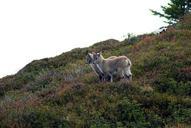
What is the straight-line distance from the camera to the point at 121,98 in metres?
19.7

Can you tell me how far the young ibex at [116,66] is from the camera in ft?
71.4

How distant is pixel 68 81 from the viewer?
2423cm

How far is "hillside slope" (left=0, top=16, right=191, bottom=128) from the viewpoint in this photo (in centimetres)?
1819

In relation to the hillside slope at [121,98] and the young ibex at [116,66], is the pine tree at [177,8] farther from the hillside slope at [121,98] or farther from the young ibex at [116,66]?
the young ibex at [116,66]

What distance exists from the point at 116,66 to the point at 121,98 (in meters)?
2.45

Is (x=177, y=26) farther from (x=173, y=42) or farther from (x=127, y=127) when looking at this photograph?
(x=127, y=127)

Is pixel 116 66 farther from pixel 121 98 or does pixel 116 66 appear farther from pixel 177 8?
pixel 177 8

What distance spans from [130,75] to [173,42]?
6.13 metres

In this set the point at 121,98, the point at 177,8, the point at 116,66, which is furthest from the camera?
the point at 177,8

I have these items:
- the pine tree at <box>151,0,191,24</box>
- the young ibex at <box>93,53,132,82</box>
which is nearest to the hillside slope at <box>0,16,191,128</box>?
the young ibex at <box>93,53,132,82</box>

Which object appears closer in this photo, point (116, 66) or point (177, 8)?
point (116, 66)

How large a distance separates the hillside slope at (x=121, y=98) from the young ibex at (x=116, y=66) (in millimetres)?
499

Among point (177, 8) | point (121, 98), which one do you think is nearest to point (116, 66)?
point (121, 98)

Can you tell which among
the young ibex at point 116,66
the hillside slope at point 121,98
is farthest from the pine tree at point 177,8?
the young ibex at point 116,66
